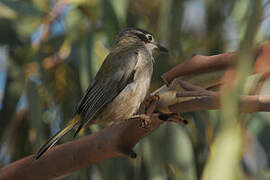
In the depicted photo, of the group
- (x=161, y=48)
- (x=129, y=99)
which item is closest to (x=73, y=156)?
(x=129, y=99)

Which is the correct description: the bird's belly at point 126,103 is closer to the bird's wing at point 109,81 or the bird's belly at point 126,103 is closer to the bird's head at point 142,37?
the bird's wing at point 109,81

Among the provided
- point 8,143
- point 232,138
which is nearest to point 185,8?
point 8,143

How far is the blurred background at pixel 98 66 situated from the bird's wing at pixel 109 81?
0.07 meters

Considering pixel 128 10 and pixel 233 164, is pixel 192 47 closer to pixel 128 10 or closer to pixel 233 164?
pixel 128 10

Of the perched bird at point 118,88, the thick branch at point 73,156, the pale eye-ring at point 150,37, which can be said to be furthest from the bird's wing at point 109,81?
the thick branch at point 73,156

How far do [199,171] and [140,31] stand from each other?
964 mm

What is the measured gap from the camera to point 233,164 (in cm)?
80

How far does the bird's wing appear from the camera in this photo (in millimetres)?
2645

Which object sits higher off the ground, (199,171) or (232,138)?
(232,138)

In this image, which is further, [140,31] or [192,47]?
[140,31]

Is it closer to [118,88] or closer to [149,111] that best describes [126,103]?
[118,88]

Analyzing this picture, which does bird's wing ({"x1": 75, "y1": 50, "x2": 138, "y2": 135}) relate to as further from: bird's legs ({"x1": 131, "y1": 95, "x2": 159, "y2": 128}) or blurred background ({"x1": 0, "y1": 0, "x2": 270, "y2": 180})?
bird's legs ({"x1": 131, "y1": 95, "x2": 159, "y2": 128})

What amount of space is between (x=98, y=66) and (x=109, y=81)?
0.11 meters

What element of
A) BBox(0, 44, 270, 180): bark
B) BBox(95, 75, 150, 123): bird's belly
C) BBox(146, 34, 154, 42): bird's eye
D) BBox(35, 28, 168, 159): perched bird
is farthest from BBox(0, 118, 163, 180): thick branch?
BBox(146, 34, 154, 42): bird's eye
